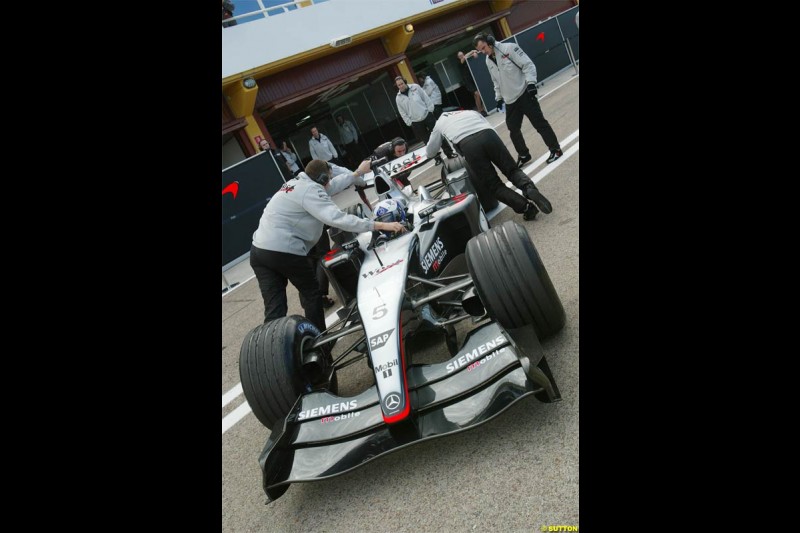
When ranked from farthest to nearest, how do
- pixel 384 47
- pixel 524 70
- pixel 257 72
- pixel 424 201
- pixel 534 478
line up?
pixel 384 47 → pixel 257 72 → pixel 524 70 → pixel 424 201 → pixel 534 478

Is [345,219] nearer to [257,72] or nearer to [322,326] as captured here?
[322,326]

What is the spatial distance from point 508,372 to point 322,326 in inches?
87.0

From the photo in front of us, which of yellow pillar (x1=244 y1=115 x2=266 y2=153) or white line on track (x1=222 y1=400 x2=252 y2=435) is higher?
yellow pillar (x1=244 y1=115 x2=266 y2=153)

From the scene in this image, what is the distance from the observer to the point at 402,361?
2.77 metres

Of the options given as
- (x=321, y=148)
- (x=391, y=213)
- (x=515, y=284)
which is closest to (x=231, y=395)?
(x=391, y=213)

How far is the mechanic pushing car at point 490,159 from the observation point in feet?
16.8

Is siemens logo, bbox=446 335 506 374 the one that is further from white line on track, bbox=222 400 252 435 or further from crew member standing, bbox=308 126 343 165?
crew member standing, bbox=308 126 343 165

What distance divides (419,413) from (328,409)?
1.73ft

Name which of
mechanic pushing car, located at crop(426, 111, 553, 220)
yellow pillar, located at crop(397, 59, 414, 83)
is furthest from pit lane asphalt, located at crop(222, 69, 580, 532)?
yellow pillar, located at crop(397, 59, 414, 83)

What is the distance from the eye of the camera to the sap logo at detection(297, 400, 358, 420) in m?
2.78

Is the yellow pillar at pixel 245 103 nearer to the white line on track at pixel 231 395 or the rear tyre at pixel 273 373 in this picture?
the white line on track at pixel 231 395

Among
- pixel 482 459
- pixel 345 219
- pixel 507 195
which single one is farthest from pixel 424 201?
pixel 482 459

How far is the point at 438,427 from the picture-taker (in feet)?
8.11

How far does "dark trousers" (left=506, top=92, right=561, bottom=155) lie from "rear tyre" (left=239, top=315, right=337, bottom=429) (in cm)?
438
